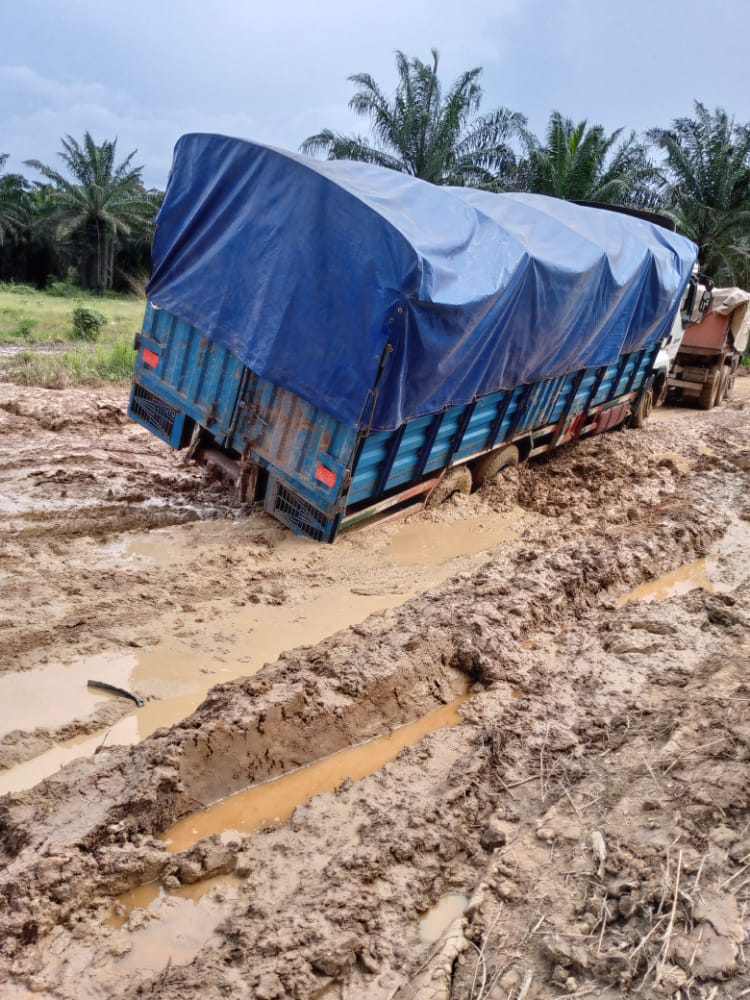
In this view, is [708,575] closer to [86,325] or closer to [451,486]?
[451,486]

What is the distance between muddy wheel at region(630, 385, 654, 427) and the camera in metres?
12.4

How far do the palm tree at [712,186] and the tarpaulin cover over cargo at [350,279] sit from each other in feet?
62.0

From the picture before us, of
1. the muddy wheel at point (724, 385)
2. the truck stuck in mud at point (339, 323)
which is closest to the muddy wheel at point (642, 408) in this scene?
the muddy wheel at point (724, 385)

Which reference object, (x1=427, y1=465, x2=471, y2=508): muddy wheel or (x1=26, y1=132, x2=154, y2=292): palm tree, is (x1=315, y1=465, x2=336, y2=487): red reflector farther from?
(x1=26, y1=132, x2=154, y2=292): palm tree

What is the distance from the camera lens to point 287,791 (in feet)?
13.2

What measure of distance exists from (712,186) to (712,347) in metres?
11.0

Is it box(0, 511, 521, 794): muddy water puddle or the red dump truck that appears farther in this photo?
the red dump truck

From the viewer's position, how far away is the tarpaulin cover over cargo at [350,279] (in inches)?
215

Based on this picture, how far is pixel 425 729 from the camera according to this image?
4711 millimetres

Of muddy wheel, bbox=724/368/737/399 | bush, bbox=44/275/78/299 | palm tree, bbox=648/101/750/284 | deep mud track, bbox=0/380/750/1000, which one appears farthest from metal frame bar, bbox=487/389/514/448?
bush, bbox=44/275/78/299

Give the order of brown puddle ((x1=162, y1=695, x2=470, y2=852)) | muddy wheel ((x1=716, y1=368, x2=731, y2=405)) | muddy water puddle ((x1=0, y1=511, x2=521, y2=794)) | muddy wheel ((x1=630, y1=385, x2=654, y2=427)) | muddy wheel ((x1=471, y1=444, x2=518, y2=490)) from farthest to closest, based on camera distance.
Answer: muddy wheel ((x1=716, y1=368, x2=731, y2=405))
muddy wheel ((x1=630, y1=385, x2=654, y2=427))
muddy wheel ((x1=471, y1=444, x2=518, y2=490))
muddy water puddle ((x1=0, y1=511, x2=521, y2=794))
brown puddle ((x1=162, y1=695, x2=470, y2=852))

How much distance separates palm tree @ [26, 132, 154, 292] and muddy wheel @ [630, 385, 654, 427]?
2540 cm

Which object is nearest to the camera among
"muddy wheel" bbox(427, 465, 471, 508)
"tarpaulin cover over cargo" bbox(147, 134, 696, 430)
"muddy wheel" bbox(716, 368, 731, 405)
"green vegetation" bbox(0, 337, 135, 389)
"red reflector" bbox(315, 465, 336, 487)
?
"tarpaulin cover over cargo" bbox(147, 134, 696, 430)

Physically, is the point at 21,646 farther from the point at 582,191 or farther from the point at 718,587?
the point at 582,191
